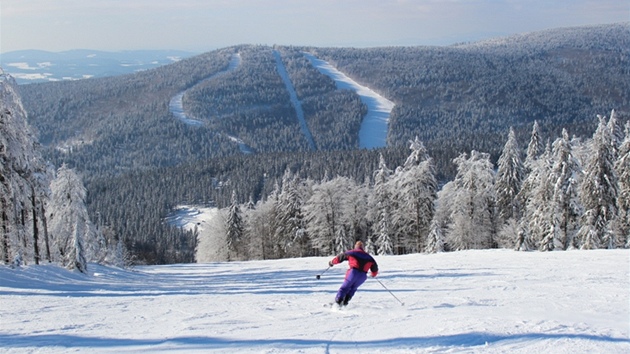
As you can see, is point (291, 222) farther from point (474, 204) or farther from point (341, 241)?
point (474, 204)

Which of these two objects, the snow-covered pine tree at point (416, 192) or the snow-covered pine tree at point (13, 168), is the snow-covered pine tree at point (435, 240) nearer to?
the snow-covered pine tree at point (416, 192)

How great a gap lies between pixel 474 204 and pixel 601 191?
14185 mm

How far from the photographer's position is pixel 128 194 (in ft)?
501

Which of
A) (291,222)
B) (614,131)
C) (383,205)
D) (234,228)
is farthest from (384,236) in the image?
(234,228)

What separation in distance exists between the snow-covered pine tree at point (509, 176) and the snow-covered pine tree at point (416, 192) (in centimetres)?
735

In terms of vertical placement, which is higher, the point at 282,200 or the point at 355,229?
the point at 282,200

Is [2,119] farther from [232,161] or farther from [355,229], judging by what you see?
[232,161]

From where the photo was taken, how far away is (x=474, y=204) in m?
46.9

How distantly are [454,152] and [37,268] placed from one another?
15396cm

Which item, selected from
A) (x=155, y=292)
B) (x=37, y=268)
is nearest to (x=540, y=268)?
(x=155, y=292)

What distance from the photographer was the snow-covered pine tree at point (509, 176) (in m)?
47.1

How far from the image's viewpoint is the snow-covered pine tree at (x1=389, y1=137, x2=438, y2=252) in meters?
43.9

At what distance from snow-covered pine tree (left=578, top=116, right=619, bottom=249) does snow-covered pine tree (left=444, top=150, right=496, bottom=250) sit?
1249 centimetres

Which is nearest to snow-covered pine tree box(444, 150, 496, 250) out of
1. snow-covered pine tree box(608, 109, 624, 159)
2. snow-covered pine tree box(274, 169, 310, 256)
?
snow-covered pine tree box(608, 109, 624, 159)
